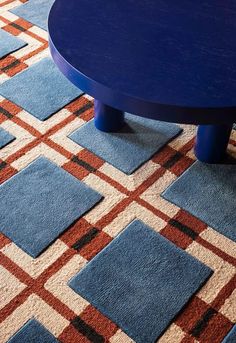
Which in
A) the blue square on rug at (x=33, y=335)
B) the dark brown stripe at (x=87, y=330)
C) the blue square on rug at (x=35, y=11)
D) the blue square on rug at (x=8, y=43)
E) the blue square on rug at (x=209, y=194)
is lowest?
the blue square on rug at (x=33, y=335)

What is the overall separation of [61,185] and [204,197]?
1.21ft

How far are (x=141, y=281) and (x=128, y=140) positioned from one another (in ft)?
1.51

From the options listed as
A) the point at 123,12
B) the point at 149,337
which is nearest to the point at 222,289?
the point at 149,337

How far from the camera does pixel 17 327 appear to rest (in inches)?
40.3

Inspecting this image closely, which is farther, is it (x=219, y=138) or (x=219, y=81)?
(x=219, y=138)

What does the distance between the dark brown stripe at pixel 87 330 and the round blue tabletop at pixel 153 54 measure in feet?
1.46

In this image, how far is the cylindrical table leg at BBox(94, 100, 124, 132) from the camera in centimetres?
138

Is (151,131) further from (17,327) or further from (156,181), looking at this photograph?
(17,327)

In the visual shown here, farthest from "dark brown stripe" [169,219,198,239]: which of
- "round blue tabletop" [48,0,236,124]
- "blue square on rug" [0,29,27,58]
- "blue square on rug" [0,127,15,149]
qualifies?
"blue square on rug" [0,29,27,58]

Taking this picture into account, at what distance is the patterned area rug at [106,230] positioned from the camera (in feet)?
3.41

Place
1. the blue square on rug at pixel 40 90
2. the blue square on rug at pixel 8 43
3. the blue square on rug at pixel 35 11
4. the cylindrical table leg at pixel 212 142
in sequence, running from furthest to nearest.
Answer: the blue square on rug at pixel 35 11
the blue square on rug at pixel 8 43
the blue square on rug at pixel 40 90
the cylindrical table leg at pixel 212 142

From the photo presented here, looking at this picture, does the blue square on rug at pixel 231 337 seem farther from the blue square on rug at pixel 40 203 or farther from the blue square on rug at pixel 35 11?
the blue square on rug at pixel 35 11

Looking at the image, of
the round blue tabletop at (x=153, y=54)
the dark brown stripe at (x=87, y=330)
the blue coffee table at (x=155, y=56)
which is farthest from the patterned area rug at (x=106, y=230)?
the round blue tabletop at (x=153, y=54)

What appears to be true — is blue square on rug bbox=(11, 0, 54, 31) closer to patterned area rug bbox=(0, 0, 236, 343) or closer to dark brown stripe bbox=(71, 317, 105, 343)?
patterned area rug bbox=(0, 0, 236, 343)
